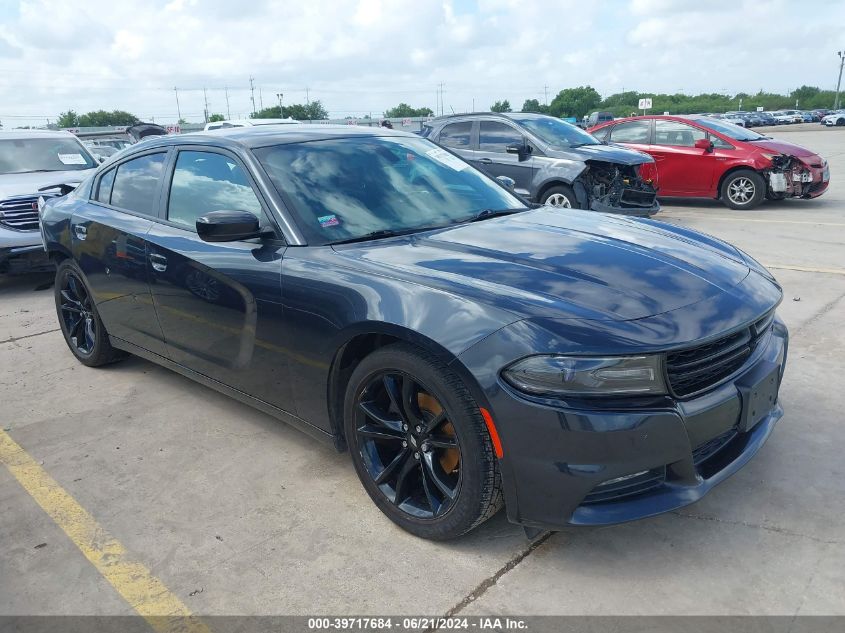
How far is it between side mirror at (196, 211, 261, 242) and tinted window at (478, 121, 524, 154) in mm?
7332

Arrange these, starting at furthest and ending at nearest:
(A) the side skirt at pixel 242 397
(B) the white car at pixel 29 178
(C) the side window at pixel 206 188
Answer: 1. (B) the white car at pixel 29 178
2. (C) the side window at pixel 206 188
3. (A) the side skirt at pixel 242 397

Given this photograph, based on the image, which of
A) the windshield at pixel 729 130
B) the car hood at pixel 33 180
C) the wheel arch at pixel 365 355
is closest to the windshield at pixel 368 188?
the wheel arch at pixel 365 355

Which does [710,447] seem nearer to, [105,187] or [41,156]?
[105,187]

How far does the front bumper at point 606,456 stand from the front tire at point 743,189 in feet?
31.6

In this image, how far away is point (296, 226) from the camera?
3125 mm

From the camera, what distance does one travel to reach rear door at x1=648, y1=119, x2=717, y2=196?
11242 mm

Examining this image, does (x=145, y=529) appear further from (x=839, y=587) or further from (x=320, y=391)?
(x=839, y=587)

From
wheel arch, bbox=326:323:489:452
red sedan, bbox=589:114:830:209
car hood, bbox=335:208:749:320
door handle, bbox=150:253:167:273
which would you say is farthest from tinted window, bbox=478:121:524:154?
wheel arch, bbox=326:323:489:452

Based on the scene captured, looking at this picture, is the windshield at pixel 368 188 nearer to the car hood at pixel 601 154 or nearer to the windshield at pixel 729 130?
the car hood at pixel 601 154

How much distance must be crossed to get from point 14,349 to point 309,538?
157 inches

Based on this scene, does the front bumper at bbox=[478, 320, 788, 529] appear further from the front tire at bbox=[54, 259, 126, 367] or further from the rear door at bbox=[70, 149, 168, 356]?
the front tire at bbox=[54, 259, 126, 367]

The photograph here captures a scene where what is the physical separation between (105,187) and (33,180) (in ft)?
14.3

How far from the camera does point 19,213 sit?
7641 millimetres

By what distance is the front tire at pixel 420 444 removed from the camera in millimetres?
2416
